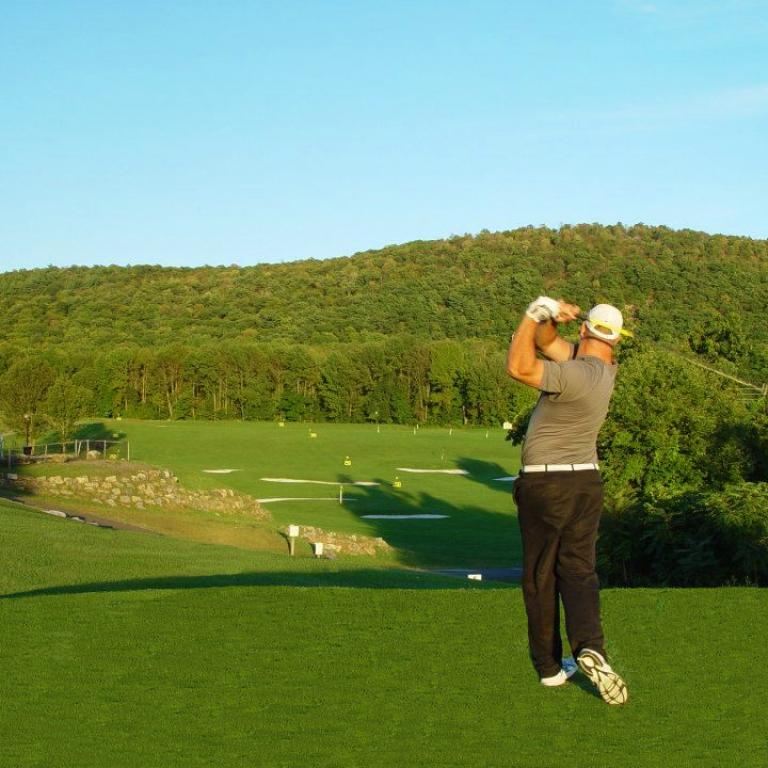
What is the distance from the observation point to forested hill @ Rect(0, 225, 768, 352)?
115m

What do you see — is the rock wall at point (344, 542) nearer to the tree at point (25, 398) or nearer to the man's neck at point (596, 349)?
the tree at point (25, 398)

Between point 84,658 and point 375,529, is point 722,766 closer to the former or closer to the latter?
point 84,658

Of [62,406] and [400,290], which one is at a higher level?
[400,290]

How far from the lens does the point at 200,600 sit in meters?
9.29

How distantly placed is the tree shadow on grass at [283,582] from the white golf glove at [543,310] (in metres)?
7.05

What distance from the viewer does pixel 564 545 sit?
19.5ft

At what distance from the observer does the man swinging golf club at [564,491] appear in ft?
19.2

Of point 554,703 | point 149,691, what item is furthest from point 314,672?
point 554,703

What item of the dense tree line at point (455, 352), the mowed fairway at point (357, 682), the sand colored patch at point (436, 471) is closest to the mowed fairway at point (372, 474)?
the sand colored patch at point (436, 471)

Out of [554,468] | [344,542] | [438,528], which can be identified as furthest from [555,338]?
[438,528]

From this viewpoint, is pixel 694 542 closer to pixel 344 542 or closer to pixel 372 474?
pixel 344 542

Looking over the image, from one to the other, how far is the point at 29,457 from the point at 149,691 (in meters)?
41.6

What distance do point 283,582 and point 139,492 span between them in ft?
83.5

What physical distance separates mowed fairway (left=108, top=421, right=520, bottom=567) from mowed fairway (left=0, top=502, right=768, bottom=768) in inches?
1009
